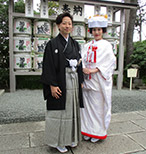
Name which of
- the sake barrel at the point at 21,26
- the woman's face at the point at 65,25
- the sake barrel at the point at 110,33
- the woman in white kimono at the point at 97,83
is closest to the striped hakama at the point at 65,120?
the woman in white kimono at the point at 97,83

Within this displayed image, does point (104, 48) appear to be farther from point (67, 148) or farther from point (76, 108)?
point (67, 148)

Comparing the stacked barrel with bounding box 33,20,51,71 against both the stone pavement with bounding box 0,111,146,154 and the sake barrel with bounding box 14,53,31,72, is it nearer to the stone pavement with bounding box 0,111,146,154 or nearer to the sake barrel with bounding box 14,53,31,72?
the sake barrel with bounding box 14,53,31,72

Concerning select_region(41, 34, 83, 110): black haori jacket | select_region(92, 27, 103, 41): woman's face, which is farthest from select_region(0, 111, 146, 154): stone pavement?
select_region(92, 27, 103, 41): woman's face

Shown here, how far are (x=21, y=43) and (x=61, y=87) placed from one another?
3999 mm

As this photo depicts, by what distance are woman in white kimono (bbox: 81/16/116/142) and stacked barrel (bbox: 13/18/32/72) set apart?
356 cm

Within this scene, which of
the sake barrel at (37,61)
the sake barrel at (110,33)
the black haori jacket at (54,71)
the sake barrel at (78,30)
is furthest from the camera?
the sake barrel at (110,33)

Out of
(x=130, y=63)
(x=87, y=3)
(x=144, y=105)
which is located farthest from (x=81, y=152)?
(x=130, y=63)

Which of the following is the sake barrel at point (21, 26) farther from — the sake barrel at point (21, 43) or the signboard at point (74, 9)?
the signboard at point (74, 9)

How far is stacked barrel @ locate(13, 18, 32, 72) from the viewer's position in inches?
212

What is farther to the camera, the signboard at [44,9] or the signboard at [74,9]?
the signboard at [74,9]

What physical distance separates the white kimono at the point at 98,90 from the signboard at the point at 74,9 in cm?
362

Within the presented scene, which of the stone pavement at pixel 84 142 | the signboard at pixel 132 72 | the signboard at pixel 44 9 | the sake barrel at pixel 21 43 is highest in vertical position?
the signboard at pixel 44 9

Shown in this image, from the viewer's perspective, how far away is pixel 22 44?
5473mm

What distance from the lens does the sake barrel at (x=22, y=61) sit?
551 centimetres
